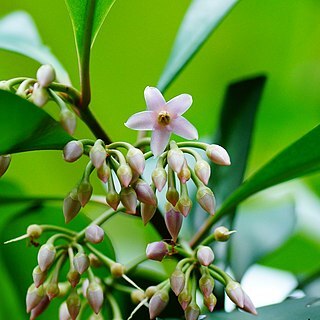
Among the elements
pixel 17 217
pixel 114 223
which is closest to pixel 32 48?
pixel 17 217

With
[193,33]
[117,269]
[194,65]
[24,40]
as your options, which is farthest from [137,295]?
[194,65]

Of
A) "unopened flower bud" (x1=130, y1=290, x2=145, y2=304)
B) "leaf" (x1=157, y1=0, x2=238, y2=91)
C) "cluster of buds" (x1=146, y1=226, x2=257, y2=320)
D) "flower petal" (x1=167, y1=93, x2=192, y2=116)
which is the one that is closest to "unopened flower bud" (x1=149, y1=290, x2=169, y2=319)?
"cluster of buds" (x1=146, y1=226, x2=257, y2=320)

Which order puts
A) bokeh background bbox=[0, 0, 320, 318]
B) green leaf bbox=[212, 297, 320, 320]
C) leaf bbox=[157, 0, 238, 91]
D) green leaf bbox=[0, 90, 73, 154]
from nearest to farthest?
green leaf bbox=[0, 90, 73, 154]
green leaf bbox=[212, 297, 320, 320]
leaf bbox=[157, 0, 238, 91]
bokeh background bbox=[0, 0, 320, 318]

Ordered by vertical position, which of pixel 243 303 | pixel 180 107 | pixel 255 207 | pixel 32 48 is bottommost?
pixel 255 207

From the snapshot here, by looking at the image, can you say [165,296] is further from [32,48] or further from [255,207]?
[255,207]

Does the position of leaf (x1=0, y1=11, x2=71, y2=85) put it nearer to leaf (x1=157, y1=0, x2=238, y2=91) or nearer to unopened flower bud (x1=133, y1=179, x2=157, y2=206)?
leaf (x1=157, y1=0, x2=238, y2=91)

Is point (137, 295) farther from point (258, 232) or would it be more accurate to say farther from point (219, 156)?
point (258, 232)
